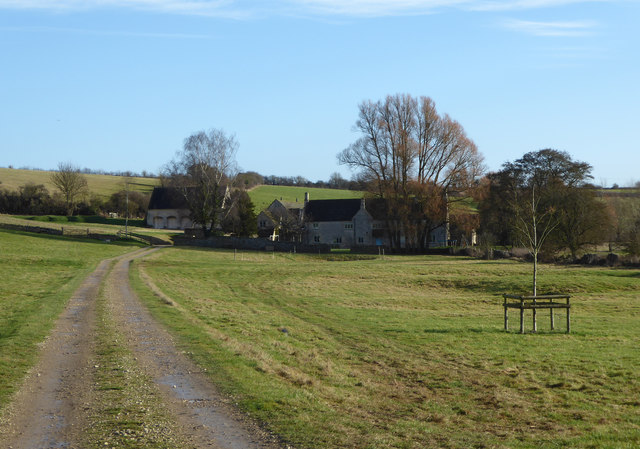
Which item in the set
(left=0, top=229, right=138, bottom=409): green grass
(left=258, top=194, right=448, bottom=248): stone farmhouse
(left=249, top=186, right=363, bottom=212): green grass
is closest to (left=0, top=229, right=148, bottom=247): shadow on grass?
(left=0, top=229, right=138, bottom=409): green grass

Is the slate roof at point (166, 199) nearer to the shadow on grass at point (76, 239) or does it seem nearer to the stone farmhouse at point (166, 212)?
the stone farmhouse at point (166, 212)

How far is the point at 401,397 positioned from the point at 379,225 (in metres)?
81.6

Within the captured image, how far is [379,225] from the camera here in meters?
94.4

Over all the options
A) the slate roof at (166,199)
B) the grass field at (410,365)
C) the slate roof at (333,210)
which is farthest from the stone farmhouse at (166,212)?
the grass field at (410,365)

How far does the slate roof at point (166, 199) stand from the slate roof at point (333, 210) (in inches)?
1077

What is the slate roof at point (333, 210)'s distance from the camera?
9650 cm

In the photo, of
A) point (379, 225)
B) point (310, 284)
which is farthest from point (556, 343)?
point (379, 225)

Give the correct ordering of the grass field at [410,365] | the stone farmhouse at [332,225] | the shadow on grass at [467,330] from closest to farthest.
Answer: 1. the grass field at [410,365]
2. the shadow on grass at [467,330]
3. the stone farmhouse at [332,225]

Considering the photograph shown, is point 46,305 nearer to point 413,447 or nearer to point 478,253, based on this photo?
point 413,447

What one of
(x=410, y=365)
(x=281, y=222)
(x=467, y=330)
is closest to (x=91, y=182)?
(x=281, y=222)

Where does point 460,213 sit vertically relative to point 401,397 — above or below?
above

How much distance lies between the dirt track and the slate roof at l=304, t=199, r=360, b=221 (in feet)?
253

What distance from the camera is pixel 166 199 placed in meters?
114

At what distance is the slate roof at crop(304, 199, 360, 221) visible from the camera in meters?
96.5
